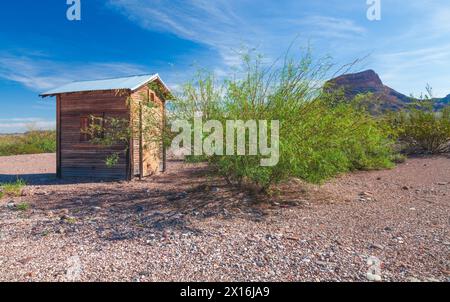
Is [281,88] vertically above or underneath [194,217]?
above

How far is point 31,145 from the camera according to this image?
23.8 metres

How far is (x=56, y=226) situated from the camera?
15.5 feet

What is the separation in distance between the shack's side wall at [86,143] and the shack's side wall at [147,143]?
389 mm

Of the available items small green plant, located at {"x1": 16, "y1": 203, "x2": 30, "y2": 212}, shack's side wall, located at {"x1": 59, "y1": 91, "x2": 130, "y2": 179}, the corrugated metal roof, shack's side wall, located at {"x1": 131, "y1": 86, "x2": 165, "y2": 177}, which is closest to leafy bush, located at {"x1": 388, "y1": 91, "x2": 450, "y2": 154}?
shack's side wall, located at {"x1": 131, "y1": 86, "x2": 165, "y2": 177}

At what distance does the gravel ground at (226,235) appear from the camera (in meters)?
3.10

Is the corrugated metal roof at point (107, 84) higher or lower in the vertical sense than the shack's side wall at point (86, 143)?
higher

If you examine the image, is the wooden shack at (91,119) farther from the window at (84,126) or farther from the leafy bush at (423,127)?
the leafy bush at (423,127)

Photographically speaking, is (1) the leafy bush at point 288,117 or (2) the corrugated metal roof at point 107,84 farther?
(2) the corrugated metal roof at point 107,84

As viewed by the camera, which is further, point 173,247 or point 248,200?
point 248,200

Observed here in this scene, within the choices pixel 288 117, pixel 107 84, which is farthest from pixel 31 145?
pixel 288 117

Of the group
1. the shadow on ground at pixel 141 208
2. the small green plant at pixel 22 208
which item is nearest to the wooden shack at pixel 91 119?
the shadow on ground at pixel 141 208

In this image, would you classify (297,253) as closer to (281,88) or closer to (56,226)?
(281,88)
